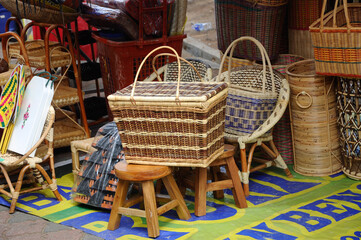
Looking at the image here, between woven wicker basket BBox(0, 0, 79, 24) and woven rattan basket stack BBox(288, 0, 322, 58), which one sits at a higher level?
woven wicker basket BBox(0, 0, 79, 24)

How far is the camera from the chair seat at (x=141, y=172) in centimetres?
354

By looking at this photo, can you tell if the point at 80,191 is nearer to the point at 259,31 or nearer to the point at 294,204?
the point at 294,204

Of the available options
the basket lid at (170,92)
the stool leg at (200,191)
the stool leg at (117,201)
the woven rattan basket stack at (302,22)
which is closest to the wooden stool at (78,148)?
the stool leg at (117,201)

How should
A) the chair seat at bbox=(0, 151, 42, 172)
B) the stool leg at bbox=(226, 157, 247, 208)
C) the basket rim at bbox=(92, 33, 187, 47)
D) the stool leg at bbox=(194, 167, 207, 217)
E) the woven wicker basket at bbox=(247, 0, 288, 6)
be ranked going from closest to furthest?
the stool leg at bbox=(194, 167, 207, 217) → the stool leg at bbox=(226, 157, 247, 208) → the chair seat at bbox=(0, 151, 42, 172) → the woven wicker basket at bbox=(247, 0, 288, 6) → the basket rim at bbox=(92, 33, 187, 47)

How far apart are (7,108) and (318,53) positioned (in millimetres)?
2629

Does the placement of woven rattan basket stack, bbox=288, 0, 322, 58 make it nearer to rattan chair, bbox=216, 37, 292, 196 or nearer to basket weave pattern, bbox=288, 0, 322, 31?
basket weave pattern, bbox=288, 0, 322, 31

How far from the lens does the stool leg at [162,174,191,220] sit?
375cm

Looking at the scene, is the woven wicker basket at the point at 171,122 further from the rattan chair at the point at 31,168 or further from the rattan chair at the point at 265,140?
the rattan chair at the point at 31,168

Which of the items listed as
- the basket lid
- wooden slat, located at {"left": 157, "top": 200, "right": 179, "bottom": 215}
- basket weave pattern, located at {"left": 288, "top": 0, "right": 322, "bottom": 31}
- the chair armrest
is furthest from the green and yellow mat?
basket weave pattern, located at {"left": 288, "top": 0, "right": 322, "bottom": 31}

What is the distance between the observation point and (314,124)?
14.8ft

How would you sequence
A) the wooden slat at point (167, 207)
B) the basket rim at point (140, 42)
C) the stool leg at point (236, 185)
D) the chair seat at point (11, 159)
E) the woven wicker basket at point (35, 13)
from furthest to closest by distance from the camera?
1. the basket rim at point (140, 42)
2. the woven wicker basket at point (35, 13)
3. the chair seat at point (11, 159)
4. the stool leg at point (236, 185)
5. the wooden slat at point (167, 207)

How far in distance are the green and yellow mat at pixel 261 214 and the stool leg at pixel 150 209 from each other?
93 mm

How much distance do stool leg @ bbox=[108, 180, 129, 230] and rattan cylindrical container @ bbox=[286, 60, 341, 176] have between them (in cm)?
175

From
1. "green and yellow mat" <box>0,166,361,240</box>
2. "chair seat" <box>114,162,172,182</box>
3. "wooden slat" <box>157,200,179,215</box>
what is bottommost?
"green and yellow mat" <box>0,166,361,240</box>
